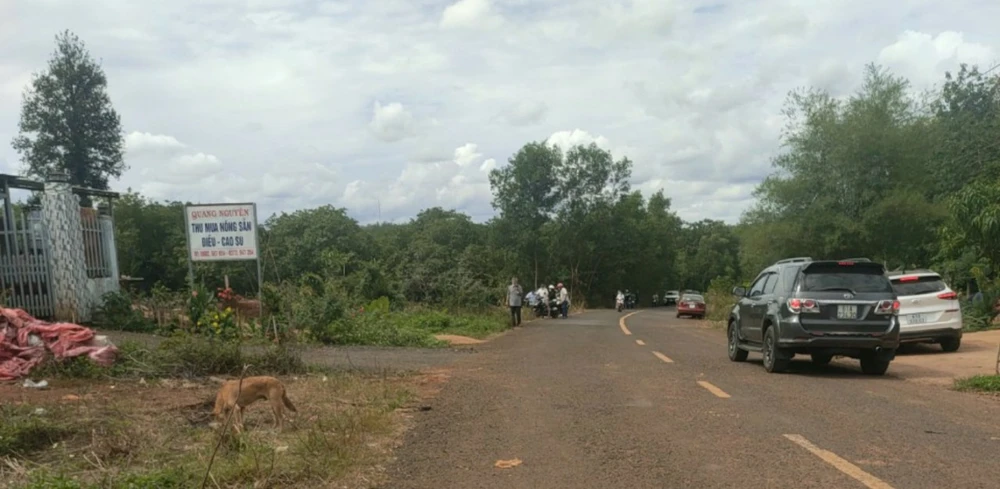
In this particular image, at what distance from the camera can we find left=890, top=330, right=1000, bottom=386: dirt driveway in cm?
1252

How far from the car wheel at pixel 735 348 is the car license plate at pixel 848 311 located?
2634mm

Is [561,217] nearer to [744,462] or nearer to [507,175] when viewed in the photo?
[507,175]

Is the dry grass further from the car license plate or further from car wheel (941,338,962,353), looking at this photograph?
car wheel (941,338,962,353)

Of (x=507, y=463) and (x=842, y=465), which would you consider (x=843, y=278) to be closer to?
(x=842, y=465)

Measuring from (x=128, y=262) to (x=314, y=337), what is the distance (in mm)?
28948

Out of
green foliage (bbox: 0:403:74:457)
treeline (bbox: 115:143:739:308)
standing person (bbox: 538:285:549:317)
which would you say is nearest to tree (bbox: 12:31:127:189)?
treeline (bbox: 115:143:739:308)

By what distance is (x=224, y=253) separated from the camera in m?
16.8

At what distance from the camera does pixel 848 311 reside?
11812 mm

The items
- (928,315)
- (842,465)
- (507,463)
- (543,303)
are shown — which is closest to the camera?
(842,465)

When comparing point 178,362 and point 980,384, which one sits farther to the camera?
point 178,362

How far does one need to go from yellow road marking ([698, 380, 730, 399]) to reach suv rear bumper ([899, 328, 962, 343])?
6868 millimetres

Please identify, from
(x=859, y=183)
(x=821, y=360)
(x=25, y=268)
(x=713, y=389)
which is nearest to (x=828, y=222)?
(x=859, y=183)

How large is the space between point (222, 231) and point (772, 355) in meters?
11.1

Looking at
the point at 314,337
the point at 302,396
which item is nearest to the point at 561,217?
the point at 314,337
